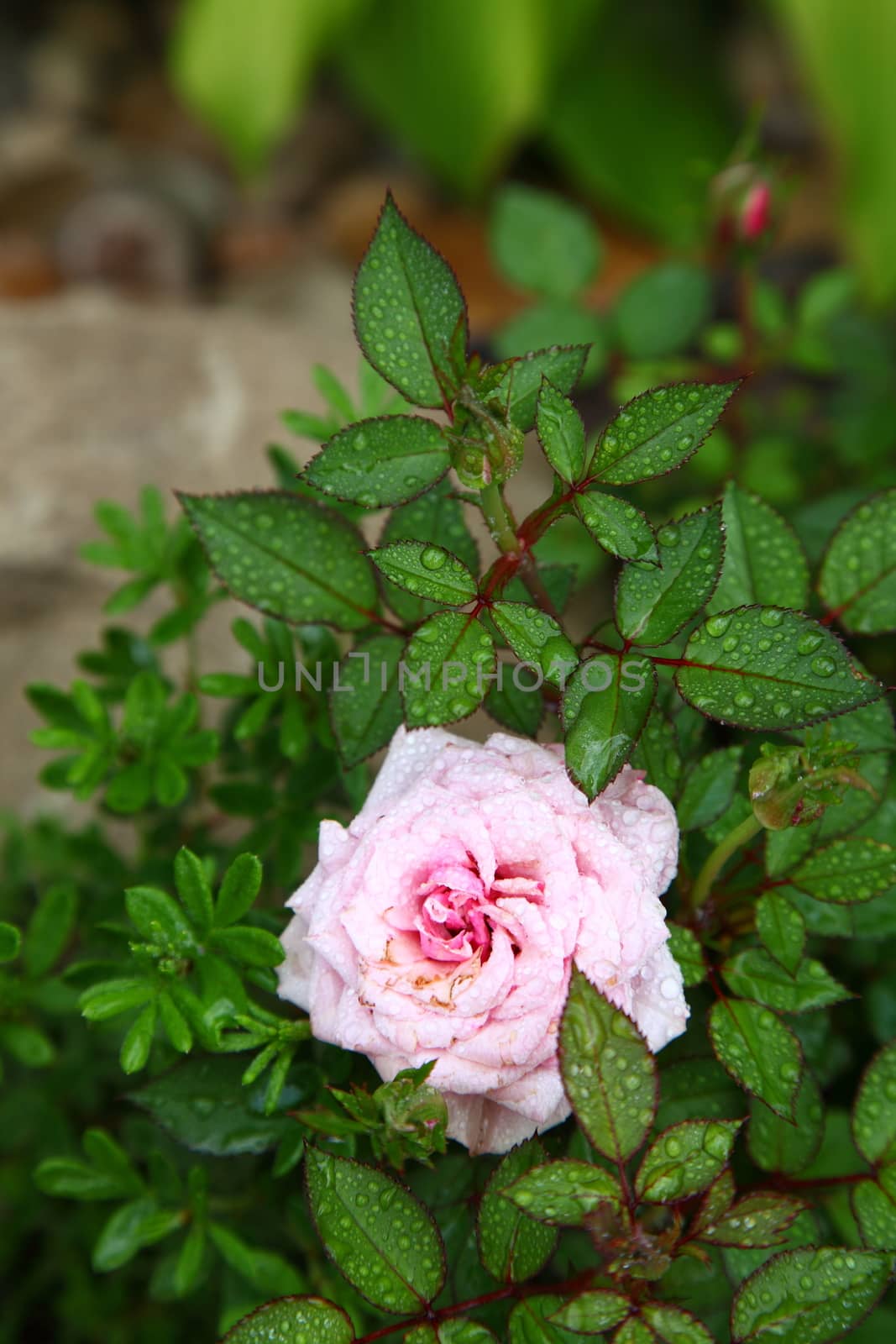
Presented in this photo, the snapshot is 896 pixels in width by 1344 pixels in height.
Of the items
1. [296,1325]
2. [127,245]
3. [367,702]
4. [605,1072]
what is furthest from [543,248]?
[127,245]

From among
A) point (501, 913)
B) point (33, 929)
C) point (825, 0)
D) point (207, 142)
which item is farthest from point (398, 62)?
point (501, 913)

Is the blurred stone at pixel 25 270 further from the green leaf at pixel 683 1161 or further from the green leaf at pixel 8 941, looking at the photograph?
the green leaf at pixel 683 1161

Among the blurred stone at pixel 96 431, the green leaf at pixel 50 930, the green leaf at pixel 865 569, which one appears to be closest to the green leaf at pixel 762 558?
the green leaf at pixel 865 569

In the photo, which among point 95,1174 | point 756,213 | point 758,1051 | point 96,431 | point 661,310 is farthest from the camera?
point 96,431

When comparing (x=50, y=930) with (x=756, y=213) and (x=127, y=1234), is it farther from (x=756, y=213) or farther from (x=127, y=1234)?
(x=756, y=213)

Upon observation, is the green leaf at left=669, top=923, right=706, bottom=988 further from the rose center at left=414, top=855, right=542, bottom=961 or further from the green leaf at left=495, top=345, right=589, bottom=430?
the green leaf at left=495, top=345, right=589, bottom=430

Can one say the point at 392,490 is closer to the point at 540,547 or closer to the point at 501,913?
the point at 501,913
